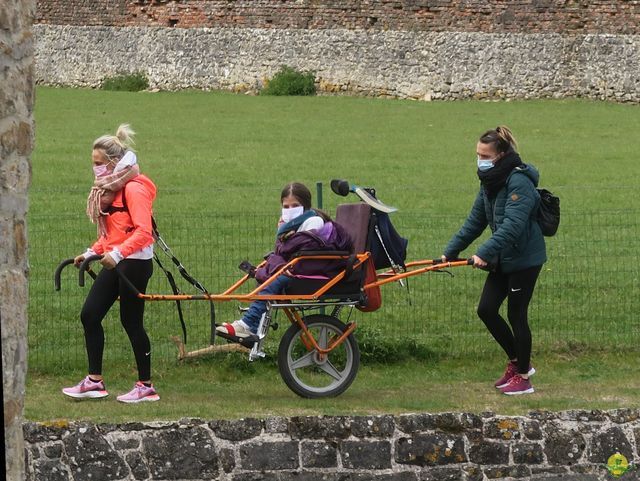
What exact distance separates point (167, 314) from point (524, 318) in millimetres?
3519

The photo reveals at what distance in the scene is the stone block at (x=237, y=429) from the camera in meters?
9.66

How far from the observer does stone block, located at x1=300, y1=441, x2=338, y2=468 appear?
973 cm

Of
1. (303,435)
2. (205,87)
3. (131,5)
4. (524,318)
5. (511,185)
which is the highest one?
(131,5)

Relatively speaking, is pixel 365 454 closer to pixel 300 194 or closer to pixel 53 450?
pixel 300 194

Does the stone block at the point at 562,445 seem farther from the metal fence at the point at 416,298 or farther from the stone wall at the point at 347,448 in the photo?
the metal fence at the point at 416,298

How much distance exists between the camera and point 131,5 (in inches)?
1652

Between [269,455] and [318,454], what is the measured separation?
0.31 metres

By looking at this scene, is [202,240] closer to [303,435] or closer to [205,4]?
[303,435]

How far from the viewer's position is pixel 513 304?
33.5 feet

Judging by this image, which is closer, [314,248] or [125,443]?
[125,443]

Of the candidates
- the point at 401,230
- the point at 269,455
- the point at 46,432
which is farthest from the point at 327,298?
the point at 401,230

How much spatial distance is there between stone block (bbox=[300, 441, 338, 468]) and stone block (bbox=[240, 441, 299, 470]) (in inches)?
2.1

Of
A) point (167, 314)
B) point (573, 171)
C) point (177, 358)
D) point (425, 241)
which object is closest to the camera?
point (177, 358)

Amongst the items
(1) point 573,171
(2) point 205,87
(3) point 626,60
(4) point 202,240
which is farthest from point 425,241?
(2) point 205,87
